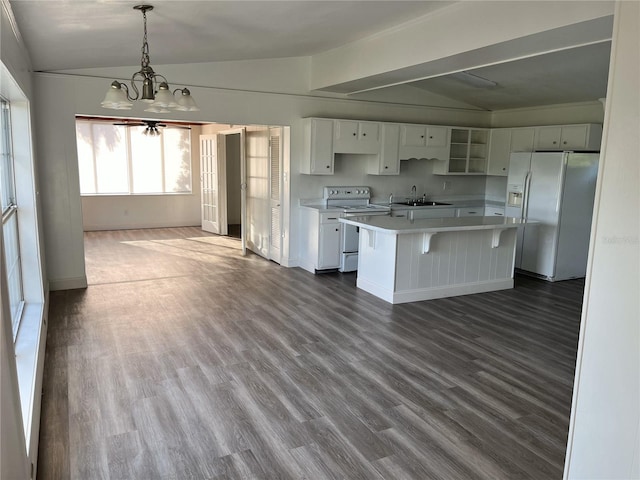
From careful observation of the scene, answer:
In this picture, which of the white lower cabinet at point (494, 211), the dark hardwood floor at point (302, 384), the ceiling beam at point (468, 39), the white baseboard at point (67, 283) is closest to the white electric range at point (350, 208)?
the dark hardwood floor at point (302, 384)

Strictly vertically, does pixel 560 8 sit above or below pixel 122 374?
above

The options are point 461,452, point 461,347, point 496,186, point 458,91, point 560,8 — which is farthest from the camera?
point 496,186

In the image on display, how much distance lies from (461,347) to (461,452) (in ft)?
4.83

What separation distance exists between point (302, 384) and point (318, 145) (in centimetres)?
380

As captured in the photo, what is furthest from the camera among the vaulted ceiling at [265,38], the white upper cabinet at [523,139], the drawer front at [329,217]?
the white upper cabinet at [523,139]

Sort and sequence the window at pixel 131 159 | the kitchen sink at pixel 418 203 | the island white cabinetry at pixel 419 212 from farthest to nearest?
the window at pixel 131 159
the kitchen sink at pixel 418 203
the island white cabinetry at pixel 419 212

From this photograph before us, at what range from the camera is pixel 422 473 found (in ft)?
7.67

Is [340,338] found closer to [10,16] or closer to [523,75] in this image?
[10,16]

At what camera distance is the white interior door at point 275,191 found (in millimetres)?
6652

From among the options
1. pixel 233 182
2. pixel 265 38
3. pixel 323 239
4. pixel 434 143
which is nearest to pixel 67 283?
pixel 323 239

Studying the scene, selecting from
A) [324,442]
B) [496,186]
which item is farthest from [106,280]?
[496,186]

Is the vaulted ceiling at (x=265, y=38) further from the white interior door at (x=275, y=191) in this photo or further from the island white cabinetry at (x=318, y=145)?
the white interior door at (x=275, y=191)

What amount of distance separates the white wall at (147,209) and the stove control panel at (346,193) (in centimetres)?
445

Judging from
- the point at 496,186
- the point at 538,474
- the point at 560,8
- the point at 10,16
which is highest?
the point at 560,8
